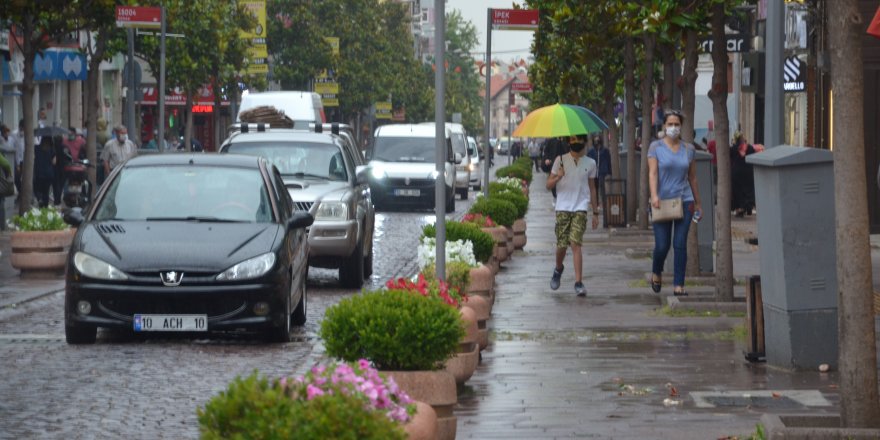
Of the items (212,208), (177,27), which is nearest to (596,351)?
(212,208)

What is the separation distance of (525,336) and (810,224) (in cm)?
362

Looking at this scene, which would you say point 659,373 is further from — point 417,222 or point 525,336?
point 417,222

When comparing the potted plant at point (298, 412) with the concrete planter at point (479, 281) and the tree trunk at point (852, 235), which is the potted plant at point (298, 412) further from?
the concrete planter at point (479, 281)

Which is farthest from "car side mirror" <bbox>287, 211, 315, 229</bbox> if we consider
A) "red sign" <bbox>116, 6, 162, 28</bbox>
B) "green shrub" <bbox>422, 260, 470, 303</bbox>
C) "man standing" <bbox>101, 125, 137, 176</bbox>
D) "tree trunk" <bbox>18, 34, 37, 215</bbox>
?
"man standing" <bbox>101, 125, 137, 176</bbox>

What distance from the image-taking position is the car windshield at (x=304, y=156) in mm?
20469

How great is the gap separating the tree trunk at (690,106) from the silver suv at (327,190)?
361 cm

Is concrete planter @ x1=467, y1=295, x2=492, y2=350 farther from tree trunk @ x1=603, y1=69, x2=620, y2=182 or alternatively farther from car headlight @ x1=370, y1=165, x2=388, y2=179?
car headlight @ x1=370, y1=165, x2=388, y2=179

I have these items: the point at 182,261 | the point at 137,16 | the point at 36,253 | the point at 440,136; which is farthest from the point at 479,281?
the point at 137,16

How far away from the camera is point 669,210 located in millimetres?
16594

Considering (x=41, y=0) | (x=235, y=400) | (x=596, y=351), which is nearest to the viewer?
(x=235, y=400)

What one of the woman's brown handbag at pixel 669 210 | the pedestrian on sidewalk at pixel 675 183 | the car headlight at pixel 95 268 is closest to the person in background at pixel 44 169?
the pedestrian on sidewalk at pixel 675 183

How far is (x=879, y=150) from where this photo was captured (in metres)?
28.7

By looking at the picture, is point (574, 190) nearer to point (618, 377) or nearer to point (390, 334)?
point (618, 377)

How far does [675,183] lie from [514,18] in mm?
8202
